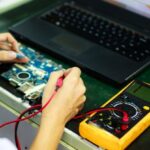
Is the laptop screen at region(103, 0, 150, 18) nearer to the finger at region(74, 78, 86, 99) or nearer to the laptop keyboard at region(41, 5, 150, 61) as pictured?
the laptop keyboard at region(41, 5, 150, 61)

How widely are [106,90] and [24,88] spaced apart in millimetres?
178

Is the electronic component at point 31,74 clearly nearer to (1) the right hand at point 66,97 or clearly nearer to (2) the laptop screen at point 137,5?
(1) the right hand at point 66,97

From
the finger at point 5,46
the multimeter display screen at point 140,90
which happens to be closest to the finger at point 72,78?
the multimeter display screen at point 140,90

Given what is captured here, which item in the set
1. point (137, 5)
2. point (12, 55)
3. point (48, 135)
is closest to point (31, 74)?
point (12, 55)

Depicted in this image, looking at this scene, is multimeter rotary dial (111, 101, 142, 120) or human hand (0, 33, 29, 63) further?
human hand (0, 33, 29, 63)

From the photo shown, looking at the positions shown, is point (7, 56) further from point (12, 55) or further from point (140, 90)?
point (140, 90)

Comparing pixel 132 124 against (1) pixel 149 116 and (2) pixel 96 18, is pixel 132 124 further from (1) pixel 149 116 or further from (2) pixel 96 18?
(2) pixel 96 18

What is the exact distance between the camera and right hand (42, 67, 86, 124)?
0.82 m

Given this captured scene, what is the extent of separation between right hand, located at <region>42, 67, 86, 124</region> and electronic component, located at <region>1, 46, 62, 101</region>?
0.16 feet

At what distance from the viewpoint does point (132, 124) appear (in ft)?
2.58

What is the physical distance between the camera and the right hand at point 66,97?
82 cm

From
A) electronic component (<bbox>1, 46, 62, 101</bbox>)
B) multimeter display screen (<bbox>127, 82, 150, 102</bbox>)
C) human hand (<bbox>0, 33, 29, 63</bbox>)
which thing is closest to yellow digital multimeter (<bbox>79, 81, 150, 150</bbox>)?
multimeter display screen (<bbox>127, 82, 150, 102</bbox>)

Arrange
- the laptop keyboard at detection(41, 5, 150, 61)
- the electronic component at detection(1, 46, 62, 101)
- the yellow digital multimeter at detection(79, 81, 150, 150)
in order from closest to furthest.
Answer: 1. the yellow digital multimeter at detection(79, 81, 150, 150)
2. the electronic component at detection(1, 46, 62, 101)
3. the laptop keyboard at detection(41, 5, 150, 61)

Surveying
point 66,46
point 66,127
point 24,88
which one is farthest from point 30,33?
point 66,127
